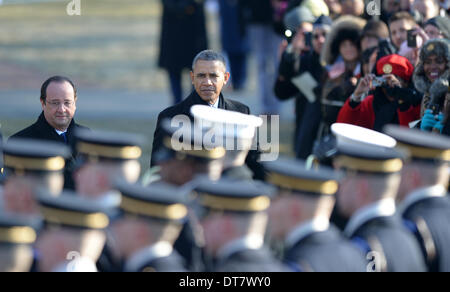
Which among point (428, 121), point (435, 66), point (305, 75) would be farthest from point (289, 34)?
point (428, 121)

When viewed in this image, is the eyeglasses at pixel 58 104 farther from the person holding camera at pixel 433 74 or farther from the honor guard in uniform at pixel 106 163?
the person holding camera at pixel 433 74

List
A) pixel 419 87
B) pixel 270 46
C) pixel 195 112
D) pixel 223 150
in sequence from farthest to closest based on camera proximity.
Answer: pixel 270 46 → pixel 419 87 → pixel 195 112 → pixel 223 150

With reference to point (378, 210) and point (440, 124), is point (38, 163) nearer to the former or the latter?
point (378, 210)

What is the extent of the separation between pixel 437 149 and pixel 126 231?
108 centimetres

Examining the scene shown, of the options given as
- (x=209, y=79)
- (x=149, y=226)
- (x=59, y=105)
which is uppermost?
(x=209, y=79)

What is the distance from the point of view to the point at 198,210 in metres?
3.57

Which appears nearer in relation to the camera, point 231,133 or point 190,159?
point 190,159

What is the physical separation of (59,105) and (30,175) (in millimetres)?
1622

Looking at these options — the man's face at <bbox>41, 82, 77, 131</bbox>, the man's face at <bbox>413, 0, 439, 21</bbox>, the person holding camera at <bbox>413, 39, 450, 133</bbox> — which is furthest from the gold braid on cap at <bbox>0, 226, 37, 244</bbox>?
the man's face at <bbox>413, 0, 439, 21</bbox>

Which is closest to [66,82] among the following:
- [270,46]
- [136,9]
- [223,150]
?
[223,150]

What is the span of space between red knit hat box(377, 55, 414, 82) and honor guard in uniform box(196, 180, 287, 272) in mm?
2933

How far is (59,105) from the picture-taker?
17.3 ft
